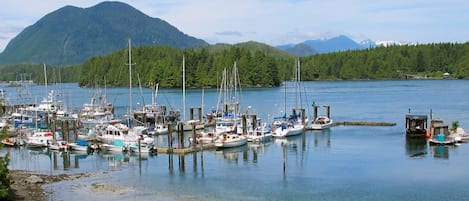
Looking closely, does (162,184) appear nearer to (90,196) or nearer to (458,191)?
(90,196)

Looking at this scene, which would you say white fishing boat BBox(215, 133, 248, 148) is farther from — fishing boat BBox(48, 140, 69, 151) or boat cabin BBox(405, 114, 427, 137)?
boat cabin BBox(405, 114, 427, 137)

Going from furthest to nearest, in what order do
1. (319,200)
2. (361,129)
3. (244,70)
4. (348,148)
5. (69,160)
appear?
(244,70)
(361,129)
(348,148)
(69,160)
(319,200)

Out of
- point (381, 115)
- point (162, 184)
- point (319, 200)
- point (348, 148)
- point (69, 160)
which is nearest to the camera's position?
point (319, 200)

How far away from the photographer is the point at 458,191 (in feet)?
111

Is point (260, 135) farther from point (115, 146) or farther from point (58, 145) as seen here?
point (58, 145)

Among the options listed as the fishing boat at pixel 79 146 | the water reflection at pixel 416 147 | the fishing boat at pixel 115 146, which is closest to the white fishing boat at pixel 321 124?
the water reflection at pixel 416 147

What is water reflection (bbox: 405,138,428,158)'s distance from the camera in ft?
157

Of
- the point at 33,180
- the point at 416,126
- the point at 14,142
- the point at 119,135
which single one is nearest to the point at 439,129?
the point at 416,126

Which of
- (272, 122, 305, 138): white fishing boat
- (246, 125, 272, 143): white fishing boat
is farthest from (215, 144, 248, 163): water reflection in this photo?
(272, 122, 305, 138): white fishing boat

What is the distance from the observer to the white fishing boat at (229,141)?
167ft

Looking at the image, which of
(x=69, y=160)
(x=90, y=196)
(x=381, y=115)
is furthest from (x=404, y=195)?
(x=381, y=115)

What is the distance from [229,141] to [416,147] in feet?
56.0

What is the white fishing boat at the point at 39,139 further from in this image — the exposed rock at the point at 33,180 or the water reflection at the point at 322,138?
the water reflection at the point at 322,138

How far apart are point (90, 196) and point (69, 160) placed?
1505cm
